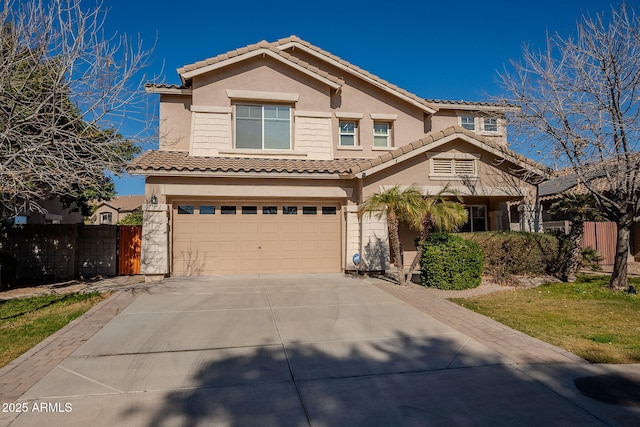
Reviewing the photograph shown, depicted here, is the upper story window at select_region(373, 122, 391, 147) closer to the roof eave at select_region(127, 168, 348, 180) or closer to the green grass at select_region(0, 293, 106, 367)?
the roof eave at select_region(127, 168, 348, 180)

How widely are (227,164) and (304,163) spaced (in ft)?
8.60

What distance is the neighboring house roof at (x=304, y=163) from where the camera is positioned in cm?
1182

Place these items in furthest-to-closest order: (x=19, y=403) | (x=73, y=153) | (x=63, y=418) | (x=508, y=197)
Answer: (x=508, y=197) < (x=73, y=153) < (x=19, y=403) < (x=63, y=418)

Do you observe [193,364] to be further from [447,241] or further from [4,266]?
[4,266]

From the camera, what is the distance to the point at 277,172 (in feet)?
40.4

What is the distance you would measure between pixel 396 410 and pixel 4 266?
1314 cm

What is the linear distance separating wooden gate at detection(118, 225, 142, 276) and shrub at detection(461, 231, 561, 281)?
11214mm

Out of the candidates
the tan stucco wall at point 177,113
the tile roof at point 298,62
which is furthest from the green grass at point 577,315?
the tan stucco wall at point 177,113

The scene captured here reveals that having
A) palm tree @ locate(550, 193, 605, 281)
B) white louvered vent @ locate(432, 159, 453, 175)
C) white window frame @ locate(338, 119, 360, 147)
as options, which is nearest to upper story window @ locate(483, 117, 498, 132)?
palm tree @ locate(550, 193, 605, 281)

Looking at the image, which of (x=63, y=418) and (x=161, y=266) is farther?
(x=161, y=266)

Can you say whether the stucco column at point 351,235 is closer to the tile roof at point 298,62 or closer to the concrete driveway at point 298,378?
the tile roof at point 298,62

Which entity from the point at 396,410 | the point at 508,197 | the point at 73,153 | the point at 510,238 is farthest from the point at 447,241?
the point at 73,153

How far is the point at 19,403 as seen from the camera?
13.3 ft

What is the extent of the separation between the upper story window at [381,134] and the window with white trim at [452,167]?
133 inches
